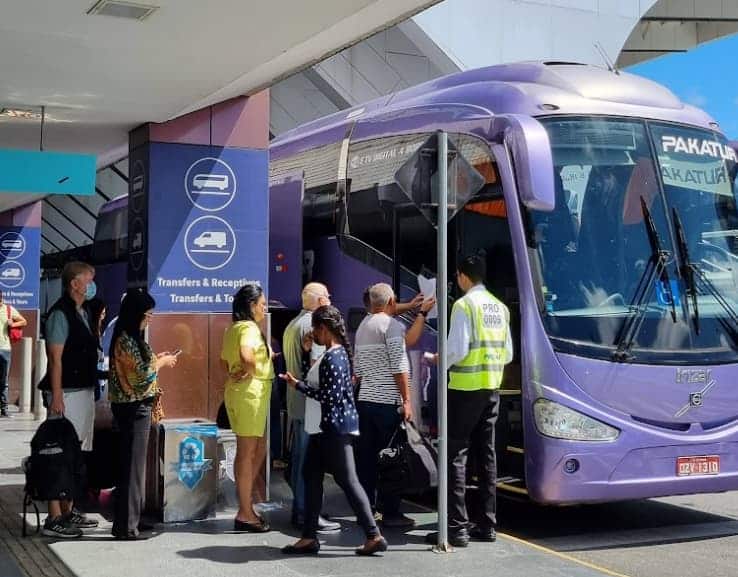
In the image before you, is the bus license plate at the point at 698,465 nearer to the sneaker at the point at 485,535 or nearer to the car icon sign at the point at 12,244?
the sneaker at the point at 485,535

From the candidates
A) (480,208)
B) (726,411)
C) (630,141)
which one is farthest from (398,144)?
(726,411)

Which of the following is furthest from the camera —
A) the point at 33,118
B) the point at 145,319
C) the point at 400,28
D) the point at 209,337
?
the point at 400,28

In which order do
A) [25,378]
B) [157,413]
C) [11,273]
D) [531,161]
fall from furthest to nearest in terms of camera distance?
[11,273] → [25,378] → [157,413] → [531,161]

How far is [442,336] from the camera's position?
685cm

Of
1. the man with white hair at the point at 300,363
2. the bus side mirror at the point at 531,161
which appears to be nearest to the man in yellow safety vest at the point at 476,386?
the bus side mirror at the point at 531,161

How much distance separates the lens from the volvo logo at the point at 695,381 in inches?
306

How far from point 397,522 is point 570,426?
1.42 m

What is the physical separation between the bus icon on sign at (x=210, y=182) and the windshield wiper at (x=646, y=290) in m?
3.21

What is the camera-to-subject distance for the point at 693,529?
8.12m

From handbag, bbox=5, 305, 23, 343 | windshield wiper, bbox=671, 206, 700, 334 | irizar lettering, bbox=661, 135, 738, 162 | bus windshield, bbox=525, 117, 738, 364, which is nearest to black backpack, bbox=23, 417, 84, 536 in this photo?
bus windshield, bbox=525, 117, 738, 364

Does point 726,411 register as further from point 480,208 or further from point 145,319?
point 145,319

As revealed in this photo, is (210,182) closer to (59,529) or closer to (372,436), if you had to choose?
(372,436)

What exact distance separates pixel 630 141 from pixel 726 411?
2121mm

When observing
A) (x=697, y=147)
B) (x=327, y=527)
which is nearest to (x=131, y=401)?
(x=327, y=527)
